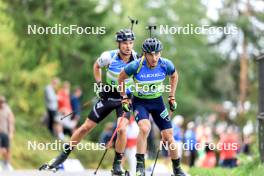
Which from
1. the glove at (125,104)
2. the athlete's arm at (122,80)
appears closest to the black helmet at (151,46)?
the athlete's arm at (122,80)

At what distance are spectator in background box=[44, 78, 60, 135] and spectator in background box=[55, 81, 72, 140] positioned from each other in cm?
14

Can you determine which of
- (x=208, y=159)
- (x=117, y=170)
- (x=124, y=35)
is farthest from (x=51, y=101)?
(x=124, y=35)

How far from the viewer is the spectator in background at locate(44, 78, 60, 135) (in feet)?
79.8

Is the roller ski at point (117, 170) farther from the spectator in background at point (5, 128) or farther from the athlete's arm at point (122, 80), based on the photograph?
the spectator in background at point (5, 128)

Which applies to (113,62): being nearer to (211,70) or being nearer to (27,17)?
(27,17)

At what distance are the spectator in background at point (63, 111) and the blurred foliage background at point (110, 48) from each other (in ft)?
3.66

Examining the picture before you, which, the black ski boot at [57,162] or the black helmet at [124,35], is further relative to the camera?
the black ski boot at [57,162]

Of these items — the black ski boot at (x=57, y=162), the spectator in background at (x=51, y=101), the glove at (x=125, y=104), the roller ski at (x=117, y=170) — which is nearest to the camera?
the glove at (x=125, y=104)

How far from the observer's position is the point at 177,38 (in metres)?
67.1

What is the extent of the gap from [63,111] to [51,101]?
440 mm

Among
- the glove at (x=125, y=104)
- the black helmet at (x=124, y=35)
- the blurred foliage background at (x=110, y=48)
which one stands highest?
the blurred foliage background at (x=110, y=48)

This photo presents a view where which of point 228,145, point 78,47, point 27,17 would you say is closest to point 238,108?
point 78,47

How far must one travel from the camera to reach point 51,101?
2475 centimetres

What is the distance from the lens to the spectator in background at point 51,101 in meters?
24.3
